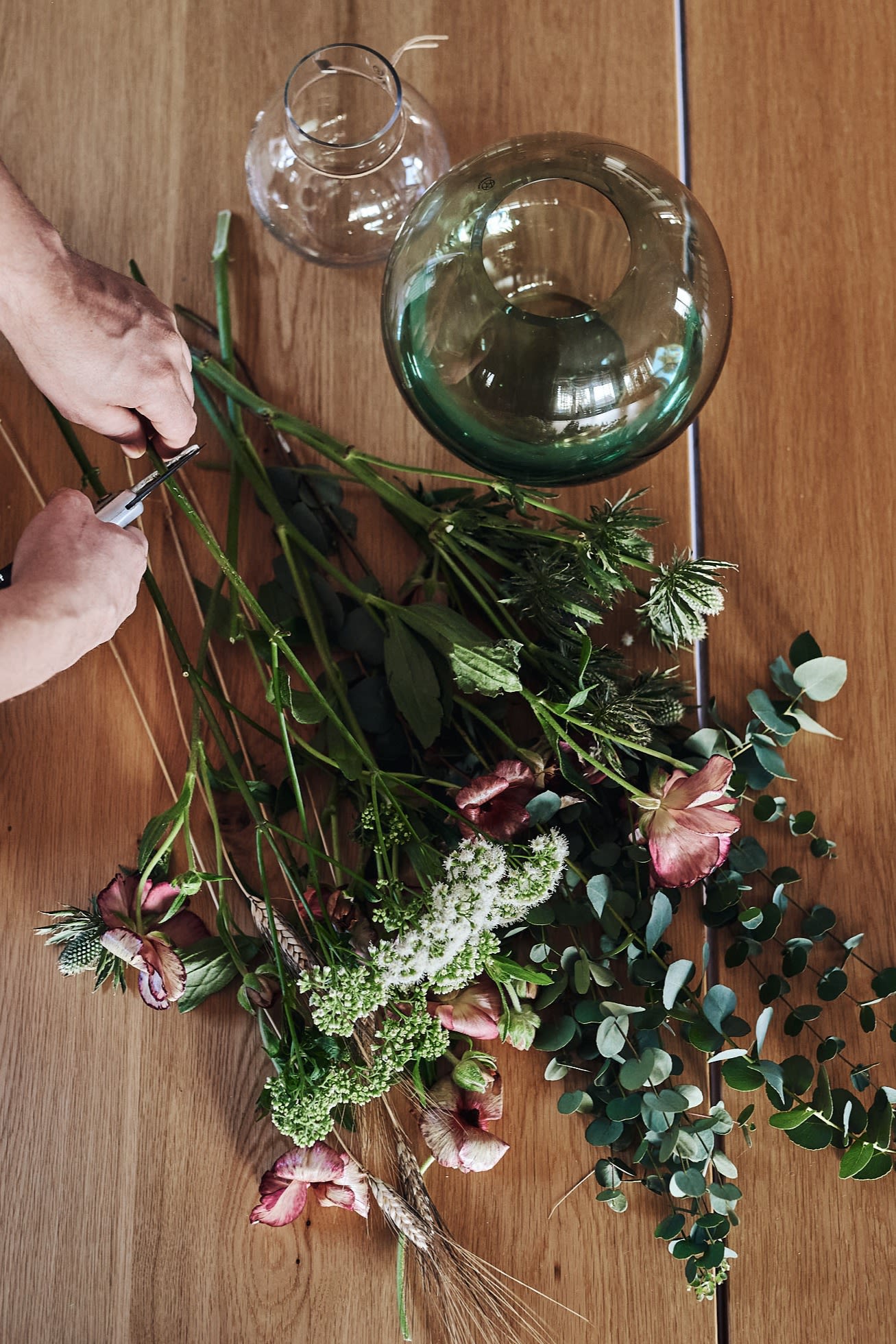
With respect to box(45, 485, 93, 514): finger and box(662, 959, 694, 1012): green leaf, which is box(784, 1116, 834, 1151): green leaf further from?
box(45, 485, 93, 514): finger

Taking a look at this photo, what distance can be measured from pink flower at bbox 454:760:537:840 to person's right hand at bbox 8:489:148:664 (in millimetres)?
236

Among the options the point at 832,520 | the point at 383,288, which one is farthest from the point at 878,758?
the point at 383,288

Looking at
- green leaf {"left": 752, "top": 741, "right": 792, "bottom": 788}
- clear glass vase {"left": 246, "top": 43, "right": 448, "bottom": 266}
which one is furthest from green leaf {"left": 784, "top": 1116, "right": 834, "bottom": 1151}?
clear glass vase {"left": 246, "top": 43, "right": 448, "bottom": 266}

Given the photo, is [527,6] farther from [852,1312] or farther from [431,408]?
[852,1312]

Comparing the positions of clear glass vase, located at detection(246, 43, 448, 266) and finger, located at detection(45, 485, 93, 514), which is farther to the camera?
clear glass vase, located at detection(246, 43, 448, 266)

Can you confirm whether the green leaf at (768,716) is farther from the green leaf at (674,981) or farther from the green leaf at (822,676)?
the green leaf at (674,981)

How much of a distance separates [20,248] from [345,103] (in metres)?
0.30

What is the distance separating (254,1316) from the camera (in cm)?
67

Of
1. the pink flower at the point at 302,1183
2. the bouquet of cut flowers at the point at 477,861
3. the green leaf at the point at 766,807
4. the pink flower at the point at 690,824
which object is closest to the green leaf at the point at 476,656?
the bouquet of cut flowers at the point at 477,861

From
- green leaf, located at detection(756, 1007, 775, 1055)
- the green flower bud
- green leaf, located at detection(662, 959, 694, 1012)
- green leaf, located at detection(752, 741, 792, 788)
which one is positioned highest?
green leaf, located at detection(752, 741, 792, 788)

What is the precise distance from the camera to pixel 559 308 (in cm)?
59

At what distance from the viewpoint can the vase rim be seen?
2.33 feet

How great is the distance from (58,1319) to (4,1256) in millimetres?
53

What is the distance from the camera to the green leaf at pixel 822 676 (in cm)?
73
